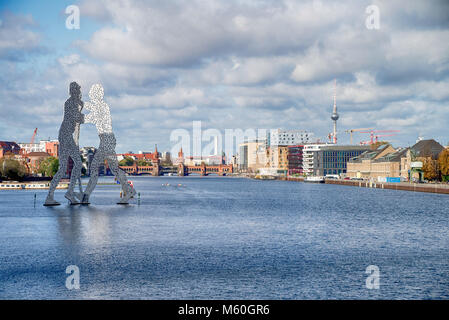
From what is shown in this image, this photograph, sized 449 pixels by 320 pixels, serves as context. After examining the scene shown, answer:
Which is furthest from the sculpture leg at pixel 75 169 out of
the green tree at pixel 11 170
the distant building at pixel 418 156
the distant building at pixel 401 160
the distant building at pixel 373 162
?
the distant building at pixel 373 162

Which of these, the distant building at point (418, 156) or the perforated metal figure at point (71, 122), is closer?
the perforated metal figure at point (71, 122)

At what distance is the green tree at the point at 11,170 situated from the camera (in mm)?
147750

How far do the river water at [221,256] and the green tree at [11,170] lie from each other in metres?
95.2

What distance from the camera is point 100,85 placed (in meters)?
60.7

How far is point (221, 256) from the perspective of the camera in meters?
34.1

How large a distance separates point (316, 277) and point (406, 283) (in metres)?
4.27

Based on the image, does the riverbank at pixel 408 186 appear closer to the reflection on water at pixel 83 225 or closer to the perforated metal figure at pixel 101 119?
the perforated metal figure at pixel 101 119

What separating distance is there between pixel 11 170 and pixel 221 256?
127758 mm

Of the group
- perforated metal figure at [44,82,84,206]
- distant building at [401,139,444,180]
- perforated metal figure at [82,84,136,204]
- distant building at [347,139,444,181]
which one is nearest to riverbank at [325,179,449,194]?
distant building at [401,139,444,180]

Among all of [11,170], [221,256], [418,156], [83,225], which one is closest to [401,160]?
[418,156]

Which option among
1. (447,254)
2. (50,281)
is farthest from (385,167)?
(50,281)

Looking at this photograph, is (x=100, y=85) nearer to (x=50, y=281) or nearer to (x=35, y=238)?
(x=35, y=238)
